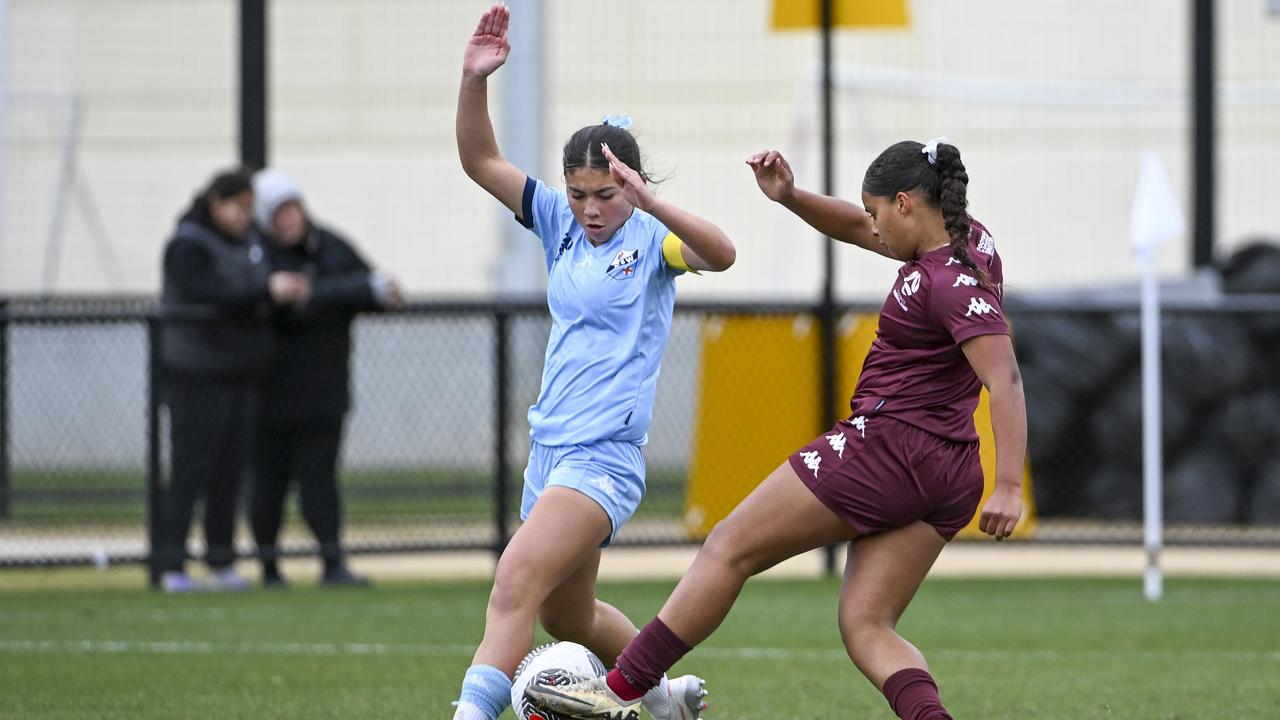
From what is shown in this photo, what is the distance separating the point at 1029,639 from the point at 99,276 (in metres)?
11.0

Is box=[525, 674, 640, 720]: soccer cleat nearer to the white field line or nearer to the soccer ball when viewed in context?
the soccer ball

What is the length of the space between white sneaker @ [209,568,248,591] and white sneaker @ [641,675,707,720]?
16.7 feet

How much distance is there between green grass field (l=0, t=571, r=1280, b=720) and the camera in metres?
6.39

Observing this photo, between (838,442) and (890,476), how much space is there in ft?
0.54

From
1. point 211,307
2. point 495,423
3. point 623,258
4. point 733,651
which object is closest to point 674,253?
point 623,258

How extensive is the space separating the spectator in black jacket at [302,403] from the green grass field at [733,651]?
0.47m

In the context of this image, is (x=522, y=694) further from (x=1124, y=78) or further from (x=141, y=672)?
(x=1124, y=78)

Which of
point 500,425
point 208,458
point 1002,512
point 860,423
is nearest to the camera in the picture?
point 1002,512

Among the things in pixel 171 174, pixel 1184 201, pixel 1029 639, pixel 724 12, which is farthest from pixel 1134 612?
pixel 171 174

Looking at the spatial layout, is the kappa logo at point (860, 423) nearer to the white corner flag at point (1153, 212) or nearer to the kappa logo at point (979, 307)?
the kappa logo at point (979, 307)

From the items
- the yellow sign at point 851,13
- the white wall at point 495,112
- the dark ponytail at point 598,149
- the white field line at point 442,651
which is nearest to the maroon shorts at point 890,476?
the dark ponytail at point 598,149

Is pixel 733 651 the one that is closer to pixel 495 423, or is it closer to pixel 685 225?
pixel 495 423

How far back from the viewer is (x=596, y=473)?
5082 millimetres

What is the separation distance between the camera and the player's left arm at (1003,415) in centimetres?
452
